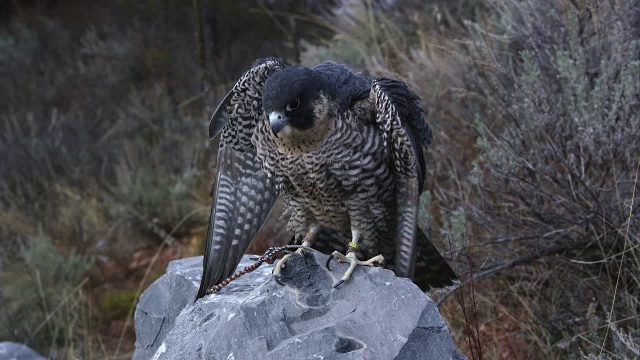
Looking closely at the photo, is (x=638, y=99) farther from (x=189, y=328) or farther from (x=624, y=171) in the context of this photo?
(x=189, y=328)

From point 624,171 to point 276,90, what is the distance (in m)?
1.89

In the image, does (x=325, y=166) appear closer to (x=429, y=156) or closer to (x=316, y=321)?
(x=316, y=321)

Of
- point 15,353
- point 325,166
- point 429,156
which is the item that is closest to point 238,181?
point 325,166

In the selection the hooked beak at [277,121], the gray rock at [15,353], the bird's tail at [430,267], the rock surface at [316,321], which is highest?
the hooked beak at [277,121]

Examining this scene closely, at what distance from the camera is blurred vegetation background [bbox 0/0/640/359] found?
3514mm

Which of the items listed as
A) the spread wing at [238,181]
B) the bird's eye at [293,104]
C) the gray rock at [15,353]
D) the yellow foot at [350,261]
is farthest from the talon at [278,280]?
the gray rock at [15,353]

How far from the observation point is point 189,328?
2475mm

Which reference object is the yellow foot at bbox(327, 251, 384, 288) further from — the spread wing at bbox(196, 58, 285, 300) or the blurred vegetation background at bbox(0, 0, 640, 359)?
the spread wing at bbox(196, 58, 285, 300)

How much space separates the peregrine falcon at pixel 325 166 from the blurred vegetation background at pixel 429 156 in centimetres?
38

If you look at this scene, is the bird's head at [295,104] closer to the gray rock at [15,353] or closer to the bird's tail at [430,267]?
the bird's tail at [430,267]

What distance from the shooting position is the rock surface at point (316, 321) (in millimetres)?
2162

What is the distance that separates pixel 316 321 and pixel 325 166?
0.66m

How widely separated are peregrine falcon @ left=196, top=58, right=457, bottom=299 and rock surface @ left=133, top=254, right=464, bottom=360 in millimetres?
115

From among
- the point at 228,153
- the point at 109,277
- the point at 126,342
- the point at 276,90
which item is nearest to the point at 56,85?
the point at 109,277
